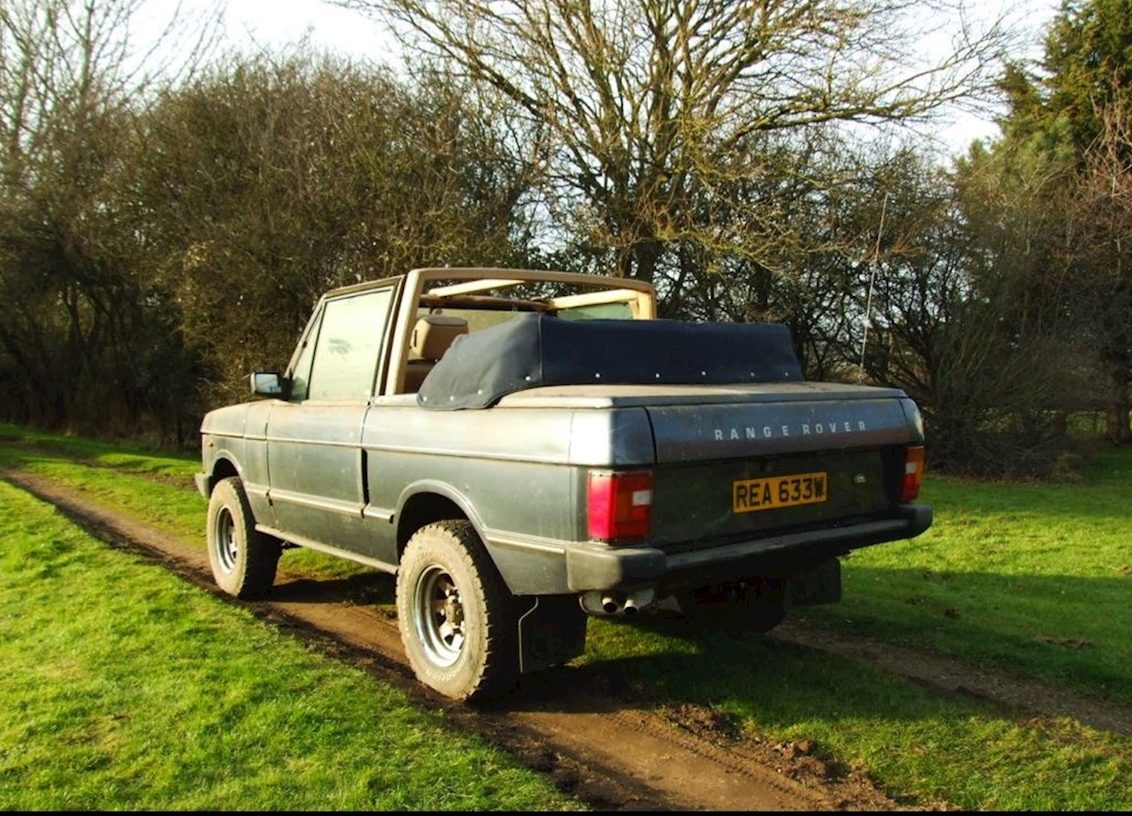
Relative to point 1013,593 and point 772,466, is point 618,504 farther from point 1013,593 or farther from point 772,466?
point 1013,593

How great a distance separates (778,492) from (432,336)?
2.52 metres

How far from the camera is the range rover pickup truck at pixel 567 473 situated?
3574 mm

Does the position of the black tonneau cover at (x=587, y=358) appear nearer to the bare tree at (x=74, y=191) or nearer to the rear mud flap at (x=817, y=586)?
the rear mud flap at (x=817, y=586)

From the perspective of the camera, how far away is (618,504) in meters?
3.45

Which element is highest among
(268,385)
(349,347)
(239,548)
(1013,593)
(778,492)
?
(349,347)

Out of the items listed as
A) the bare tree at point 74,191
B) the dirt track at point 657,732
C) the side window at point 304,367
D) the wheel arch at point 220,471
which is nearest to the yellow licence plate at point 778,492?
the dirt track at point 657,732

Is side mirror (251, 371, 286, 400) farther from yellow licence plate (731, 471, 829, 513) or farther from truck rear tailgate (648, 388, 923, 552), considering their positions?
yellow licence plate (731, 471, 829, 513)

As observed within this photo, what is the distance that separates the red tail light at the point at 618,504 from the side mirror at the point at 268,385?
124 inches

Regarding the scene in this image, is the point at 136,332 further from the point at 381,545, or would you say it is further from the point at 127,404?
the point at 381,545

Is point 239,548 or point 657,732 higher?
point 239,548

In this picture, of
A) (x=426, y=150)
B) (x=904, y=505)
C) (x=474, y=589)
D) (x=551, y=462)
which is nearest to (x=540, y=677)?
(x=474, y=589)

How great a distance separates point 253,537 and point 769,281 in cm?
1208

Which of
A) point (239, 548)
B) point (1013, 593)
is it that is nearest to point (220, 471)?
point (239, 548)

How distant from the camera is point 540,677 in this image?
15.3ft
